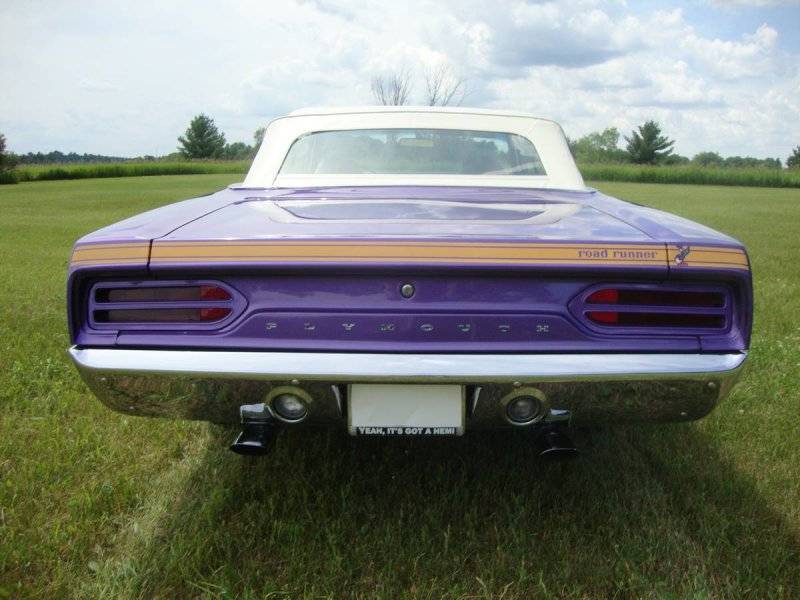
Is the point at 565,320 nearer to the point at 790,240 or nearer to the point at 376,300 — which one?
the point at 376,300

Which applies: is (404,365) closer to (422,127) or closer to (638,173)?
(422,127)

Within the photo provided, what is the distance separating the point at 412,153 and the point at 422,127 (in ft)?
0.57

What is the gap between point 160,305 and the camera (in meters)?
2.01

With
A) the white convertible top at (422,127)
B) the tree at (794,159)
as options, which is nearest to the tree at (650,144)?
the tree at (794,159)

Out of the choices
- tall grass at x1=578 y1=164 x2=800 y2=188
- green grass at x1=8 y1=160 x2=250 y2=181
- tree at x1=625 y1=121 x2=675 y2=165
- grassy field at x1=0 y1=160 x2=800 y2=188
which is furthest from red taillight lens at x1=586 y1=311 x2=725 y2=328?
tree at x1=625 y1=121 x2=675 y2=165

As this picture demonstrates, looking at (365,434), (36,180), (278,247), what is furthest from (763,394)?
(36,180)

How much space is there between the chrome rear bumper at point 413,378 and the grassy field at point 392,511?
493 millimetres

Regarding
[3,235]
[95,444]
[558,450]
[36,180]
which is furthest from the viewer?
[36,180]

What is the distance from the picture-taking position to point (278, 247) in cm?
192

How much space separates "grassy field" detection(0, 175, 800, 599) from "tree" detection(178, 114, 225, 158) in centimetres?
8261

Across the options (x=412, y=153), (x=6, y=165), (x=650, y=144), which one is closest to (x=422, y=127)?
(x=412, y=153)

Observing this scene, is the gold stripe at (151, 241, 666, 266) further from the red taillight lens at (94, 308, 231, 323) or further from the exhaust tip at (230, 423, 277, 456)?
the exhaust tip at (230, 423, 277, 456)

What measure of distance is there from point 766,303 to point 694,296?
461cm

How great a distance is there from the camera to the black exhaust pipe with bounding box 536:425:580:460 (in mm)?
2100
